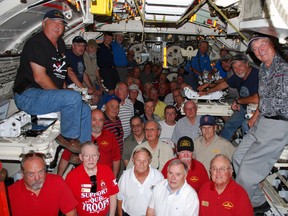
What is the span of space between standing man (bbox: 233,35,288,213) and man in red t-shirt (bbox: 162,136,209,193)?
479 millimetres

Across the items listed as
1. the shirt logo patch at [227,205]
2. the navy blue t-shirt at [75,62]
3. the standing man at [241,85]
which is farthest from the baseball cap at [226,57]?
the shirt logo patch at [227,205]

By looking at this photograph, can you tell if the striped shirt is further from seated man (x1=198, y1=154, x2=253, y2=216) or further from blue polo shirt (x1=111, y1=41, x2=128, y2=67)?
blue polo shirt (x1=111, y1=41, x2=128, y2=67)

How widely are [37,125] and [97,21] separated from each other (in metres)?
5.22

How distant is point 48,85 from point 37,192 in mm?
1204

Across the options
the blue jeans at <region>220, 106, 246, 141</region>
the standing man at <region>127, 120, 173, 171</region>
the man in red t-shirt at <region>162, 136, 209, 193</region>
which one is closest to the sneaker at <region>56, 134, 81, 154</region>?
the standing man at <region>127, 120, 173, 171</region>

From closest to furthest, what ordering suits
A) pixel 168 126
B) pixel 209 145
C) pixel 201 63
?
pixel 209 145 < pixel 168 126 < pixel 201 63

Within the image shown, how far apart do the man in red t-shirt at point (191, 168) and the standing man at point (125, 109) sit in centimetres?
190

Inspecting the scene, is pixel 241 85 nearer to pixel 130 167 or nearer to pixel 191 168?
pixel 191 168

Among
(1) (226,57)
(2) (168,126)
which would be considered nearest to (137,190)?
(2) (168,126)

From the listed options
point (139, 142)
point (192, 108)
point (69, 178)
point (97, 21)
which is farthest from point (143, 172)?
point (97, 21)

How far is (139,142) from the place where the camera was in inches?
201

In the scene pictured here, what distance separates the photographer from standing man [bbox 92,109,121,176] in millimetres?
4648

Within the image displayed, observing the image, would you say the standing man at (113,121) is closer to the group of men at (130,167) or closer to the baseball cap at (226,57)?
the group of men at (130,167)

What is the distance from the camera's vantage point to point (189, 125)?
18.4ft
